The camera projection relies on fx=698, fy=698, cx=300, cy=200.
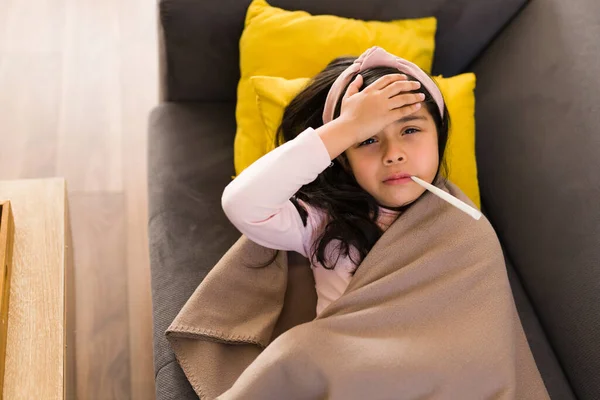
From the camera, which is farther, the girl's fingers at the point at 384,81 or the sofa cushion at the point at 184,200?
the sofa cushion at the point at 184,200

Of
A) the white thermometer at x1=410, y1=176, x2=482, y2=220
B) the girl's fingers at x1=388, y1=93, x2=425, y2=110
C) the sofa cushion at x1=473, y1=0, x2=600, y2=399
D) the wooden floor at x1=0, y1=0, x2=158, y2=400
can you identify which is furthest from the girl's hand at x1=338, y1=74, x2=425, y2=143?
the wooden floor at x1=0, y1=0, x2=158, y2=400

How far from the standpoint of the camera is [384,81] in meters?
1.11

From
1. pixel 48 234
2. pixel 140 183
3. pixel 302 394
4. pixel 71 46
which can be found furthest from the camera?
pixel 71 46

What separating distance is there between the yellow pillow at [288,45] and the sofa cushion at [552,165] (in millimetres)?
250

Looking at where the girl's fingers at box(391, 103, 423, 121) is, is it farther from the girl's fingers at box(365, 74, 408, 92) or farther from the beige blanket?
the beige blanket

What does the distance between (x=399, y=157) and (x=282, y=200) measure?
0.20 m

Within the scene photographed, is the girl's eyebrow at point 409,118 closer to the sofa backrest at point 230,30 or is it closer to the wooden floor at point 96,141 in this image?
the sofa backrest at point 230,30

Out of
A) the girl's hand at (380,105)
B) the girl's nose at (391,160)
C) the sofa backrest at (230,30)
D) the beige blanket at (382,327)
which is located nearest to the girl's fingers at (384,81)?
the girl's hand at (380,105)

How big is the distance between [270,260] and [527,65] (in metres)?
0.72

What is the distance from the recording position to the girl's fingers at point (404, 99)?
3.57 ft

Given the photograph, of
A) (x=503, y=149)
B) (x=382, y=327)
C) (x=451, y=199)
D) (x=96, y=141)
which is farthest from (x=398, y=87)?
(x=96, y=141)

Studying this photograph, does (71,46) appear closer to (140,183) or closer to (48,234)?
(140,183)

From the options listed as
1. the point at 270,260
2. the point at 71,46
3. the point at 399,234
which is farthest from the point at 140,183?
the point at 399,234

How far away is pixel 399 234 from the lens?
1216mm
